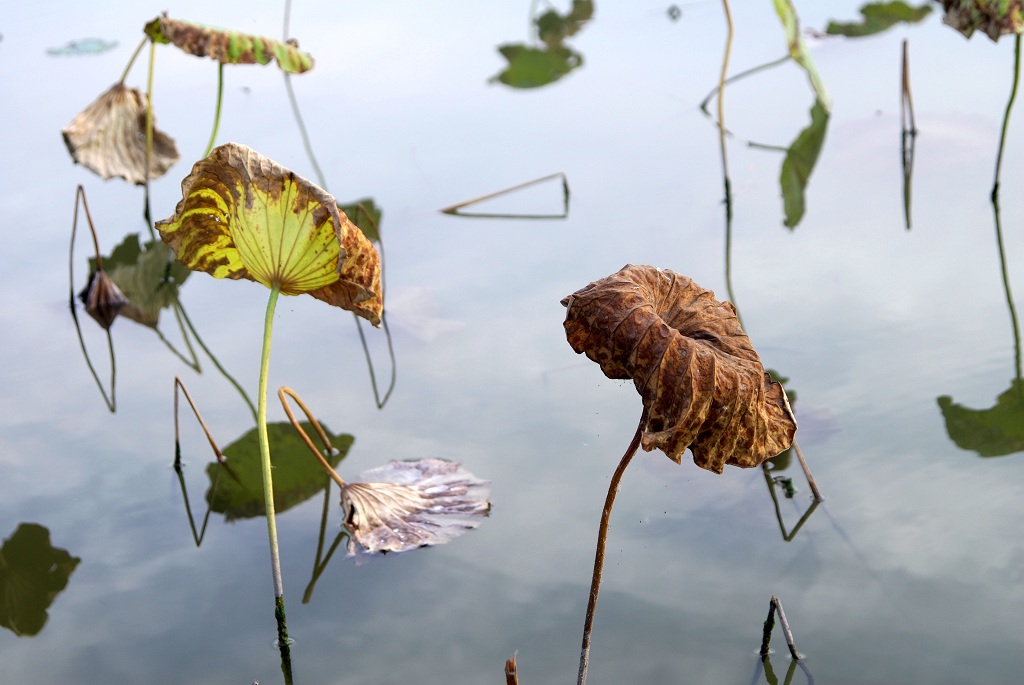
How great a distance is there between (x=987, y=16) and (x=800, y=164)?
953mm

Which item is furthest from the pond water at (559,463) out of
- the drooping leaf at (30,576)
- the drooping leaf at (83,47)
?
the drooping leaf at (83,47)

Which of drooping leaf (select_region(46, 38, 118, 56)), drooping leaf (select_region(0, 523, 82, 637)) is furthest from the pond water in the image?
drooping leaf (select_region(46, 38, 118, 56))

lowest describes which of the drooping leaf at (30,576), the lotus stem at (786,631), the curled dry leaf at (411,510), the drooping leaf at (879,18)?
the drooping leaf at (30,576)

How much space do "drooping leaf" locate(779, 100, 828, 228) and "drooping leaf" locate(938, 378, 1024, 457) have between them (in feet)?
3.25

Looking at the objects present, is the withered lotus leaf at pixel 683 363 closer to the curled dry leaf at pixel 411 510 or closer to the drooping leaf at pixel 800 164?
the curled dry leaf at pixel 411 510

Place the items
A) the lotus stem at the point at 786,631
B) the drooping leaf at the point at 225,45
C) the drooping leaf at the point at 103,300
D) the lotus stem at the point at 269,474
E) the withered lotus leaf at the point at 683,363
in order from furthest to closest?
1. the drooping leaf at the point at 103,300
2. the drooping leaf at the point at 225,45
3. the lotus stem at the point at 269,474
4. the lotus stem at the point at 786,631
5. the withered lotus leaf at the point at 683,363

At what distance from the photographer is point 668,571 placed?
1.88 meters

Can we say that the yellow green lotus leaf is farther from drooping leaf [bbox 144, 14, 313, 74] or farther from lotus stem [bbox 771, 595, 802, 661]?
drooping leaf [bbox 144, 14, 313, 74]

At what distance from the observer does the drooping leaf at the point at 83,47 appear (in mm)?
5039

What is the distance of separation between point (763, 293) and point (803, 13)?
2439 millimetres

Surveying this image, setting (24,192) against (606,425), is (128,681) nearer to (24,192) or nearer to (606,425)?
(606,425)

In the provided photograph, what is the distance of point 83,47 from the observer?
5.08 m

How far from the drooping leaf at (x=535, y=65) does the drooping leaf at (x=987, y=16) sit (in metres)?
1.95

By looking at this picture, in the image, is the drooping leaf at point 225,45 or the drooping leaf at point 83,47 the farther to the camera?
the drooping leaf at point 83,47
